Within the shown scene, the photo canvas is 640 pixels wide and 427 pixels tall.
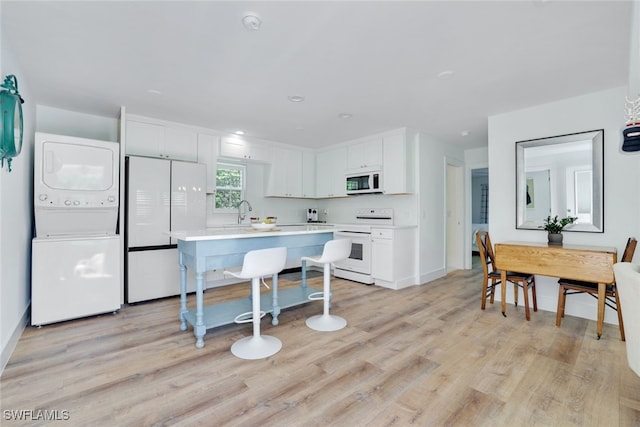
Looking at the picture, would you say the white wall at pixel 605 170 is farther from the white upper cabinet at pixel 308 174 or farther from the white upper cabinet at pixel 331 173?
the white upper cabinet at pixel 308 174

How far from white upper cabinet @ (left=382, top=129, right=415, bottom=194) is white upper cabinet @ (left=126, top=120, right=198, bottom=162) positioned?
9.56 ft

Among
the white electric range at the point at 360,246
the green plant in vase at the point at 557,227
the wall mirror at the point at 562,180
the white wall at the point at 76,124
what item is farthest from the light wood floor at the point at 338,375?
the white wall at the point at 76,124

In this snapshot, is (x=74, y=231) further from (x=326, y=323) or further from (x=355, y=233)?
(x=355, y=233)

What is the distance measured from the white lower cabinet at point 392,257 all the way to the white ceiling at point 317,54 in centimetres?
174

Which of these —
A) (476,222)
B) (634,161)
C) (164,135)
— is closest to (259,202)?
(164,135)

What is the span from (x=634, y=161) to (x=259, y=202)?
4890 millimetres

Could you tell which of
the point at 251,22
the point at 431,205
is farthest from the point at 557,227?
the point at 251,22

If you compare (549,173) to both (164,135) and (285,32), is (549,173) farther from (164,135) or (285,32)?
(164,135)

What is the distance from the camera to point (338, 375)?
2.03m

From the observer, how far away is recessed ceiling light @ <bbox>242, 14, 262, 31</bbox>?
1.86 metres

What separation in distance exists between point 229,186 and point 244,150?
0.68m

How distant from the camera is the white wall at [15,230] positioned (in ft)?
7.00

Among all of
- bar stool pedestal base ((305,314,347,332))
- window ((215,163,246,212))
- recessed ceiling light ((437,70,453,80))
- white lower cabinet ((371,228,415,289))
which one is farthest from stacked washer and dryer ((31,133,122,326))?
recessed ceiling light ((437,70,453,80))

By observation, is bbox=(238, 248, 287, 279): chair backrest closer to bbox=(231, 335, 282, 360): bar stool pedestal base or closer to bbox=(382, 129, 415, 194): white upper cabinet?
bbox=(231, 335, 282, 360): bar stool pedestal base
